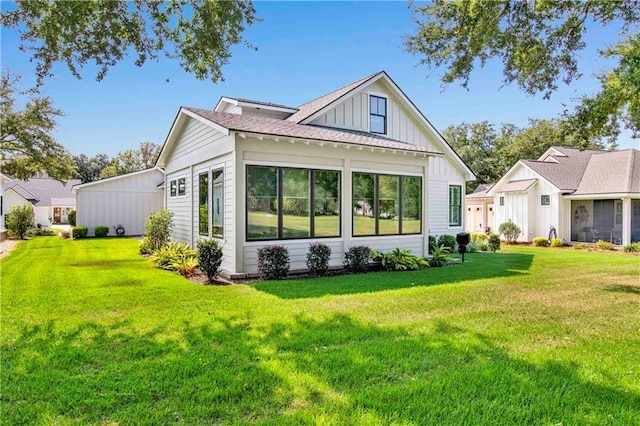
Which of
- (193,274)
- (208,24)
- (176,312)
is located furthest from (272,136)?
(176,312)

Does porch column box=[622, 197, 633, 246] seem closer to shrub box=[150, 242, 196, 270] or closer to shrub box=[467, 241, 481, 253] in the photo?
shrub box=[467, 241, 481, 253]

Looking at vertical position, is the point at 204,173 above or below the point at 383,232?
above

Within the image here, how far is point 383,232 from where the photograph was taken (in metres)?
11.4

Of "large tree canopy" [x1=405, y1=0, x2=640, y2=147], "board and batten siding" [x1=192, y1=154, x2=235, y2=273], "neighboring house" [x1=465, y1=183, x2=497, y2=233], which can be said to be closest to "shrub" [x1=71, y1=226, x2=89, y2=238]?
"board and batten siding" [x1=192, y1=154, x2=235, y2=273]

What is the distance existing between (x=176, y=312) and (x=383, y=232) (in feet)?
22.6

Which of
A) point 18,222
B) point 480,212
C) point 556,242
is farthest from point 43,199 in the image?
point 556,242

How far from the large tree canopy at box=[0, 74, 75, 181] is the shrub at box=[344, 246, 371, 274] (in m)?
21.4

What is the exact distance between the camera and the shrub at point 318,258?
31.2ft

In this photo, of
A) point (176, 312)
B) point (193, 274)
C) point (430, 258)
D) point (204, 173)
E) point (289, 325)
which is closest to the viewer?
point (289, 325)

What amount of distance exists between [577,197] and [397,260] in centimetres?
1512

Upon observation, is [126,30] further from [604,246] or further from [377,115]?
[604,246]

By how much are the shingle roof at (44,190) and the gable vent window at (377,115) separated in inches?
1355

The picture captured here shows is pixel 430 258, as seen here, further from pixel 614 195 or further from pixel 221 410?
pixel 614 195

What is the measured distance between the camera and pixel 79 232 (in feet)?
68.3
